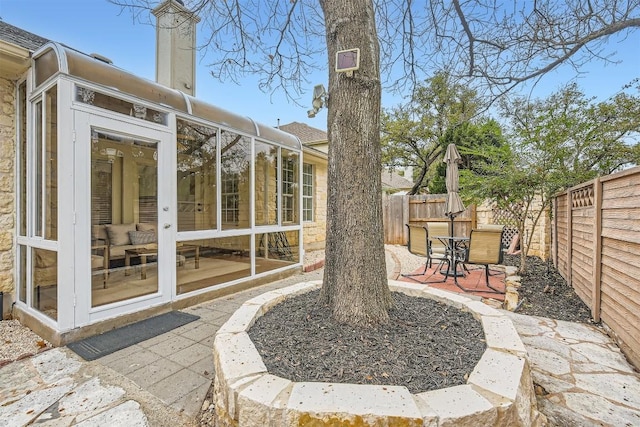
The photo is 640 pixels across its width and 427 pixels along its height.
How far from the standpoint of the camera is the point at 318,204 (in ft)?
28.9

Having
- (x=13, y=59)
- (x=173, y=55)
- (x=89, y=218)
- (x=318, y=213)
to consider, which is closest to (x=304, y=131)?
(x=318, y=213)

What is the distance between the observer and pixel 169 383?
7.05 feet

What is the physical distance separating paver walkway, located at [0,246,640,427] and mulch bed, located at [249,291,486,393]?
602mm

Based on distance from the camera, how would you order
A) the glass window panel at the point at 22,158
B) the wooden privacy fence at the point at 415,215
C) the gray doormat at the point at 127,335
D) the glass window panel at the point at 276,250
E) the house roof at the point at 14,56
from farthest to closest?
the wooden privacy fence at the point at 415,215 < the glass window panel at the point at 276,250 < the glass window panel at the point at 22,158 < the house roof at the point at 14,56 < the gray doormat at the point at 127,335

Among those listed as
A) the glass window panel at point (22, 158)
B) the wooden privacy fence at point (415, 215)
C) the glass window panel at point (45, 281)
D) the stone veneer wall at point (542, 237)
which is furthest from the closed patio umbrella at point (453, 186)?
the glass window panel at point (22, 158)

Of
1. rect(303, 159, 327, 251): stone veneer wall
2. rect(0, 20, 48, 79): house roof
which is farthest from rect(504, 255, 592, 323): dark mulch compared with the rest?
rect(0, 20, 48, 79): house roof

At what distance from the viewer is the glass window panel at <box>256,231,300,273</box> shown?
5160 millimetres

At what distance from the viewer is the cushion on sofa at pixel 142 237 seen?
143 inches

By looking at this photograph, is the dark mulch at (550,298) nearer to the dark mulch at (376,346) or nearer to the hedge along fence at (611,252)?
the hedge along fence at (611,252)

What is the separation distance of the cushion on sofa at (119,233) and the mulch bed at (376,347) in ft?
7.73

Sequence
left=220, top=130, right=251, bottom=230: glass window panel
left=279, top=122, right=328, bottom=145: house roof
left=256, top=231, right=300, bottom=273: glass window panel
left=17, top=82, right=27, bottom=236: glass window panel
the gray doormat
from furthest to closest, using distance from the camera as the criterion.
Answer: left=279, top=122, right=328, bottom=145: house roof < left=256, top=231, right=300, bottom=273: glass window panel < left=220, top=130, right=251, bottom=230: glass window panel < left=17, top=82, right=27, bottom=236: glass window panel < the gray doormat

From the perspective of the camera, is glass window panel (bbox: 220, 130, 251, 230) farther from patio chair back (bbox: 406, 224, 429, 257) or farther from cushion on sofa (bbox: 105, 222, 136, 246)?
patio chair back (bbox: 406, 224, 429, 257)

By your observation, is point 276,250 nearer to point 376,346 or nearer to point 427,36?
point 376,346

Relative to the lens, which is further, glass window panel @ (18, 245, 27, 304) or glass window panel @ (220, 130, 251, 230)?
glass window panel @ (220, 130, 251, 230)
